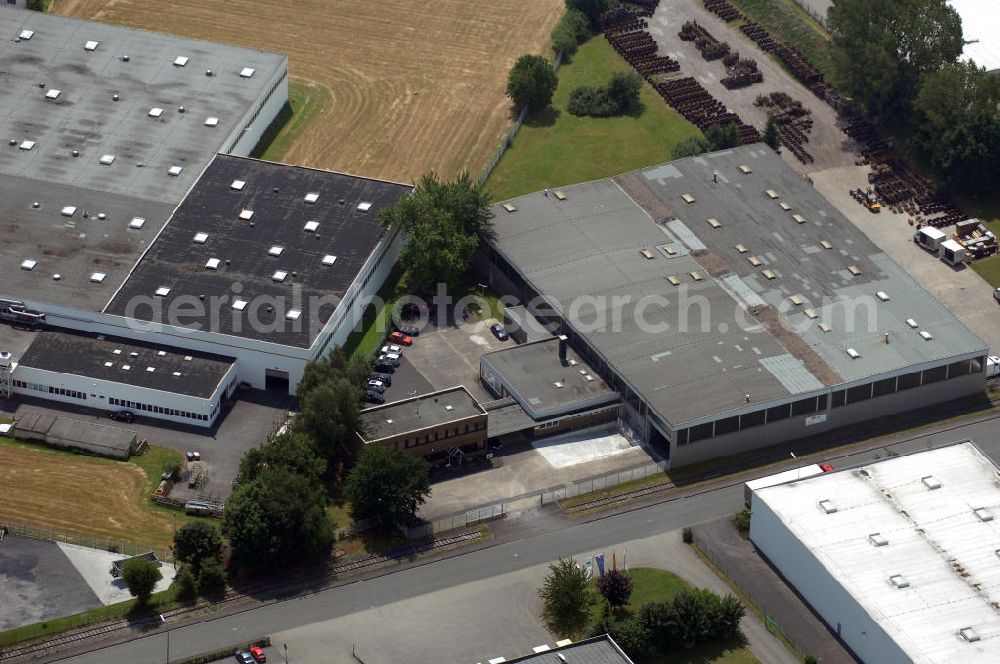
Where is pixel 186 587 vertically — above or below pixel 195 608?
above

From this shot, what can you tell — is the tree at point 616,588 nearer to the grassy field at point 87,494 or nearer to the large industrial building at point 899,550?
the large industrial building at point 899,550

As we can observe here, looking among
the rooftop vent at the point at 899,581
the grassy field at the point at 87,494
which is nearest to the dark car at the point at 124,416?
the grassy field at the point at 87,494

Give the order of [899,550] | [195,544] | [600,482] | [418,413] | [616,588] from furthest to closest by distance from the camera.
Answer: [418,413] → [600,482] → [195,544] → [899,550] → [616,588]

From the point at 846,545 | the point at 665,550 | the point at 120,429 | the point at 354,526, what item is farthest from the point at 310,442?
the point at 846,545

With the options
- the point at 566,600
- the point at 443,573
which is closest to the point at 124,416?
the point at 443,573

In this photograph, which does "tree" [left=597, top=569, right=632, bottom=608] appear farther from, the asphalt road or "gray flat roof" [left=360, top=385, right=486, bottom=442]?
"gray flat roof" [left=360, top=385, right=486, bottom=442]

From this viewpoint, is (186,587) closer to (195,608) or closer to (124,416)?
(195,608)

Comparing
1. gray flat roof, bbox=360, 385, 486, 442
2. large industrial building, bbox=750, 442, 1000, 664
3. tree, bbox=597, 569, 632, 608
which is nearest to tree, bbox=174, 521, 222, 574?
gray flat roof, bbox=360, 385, 486, 442
